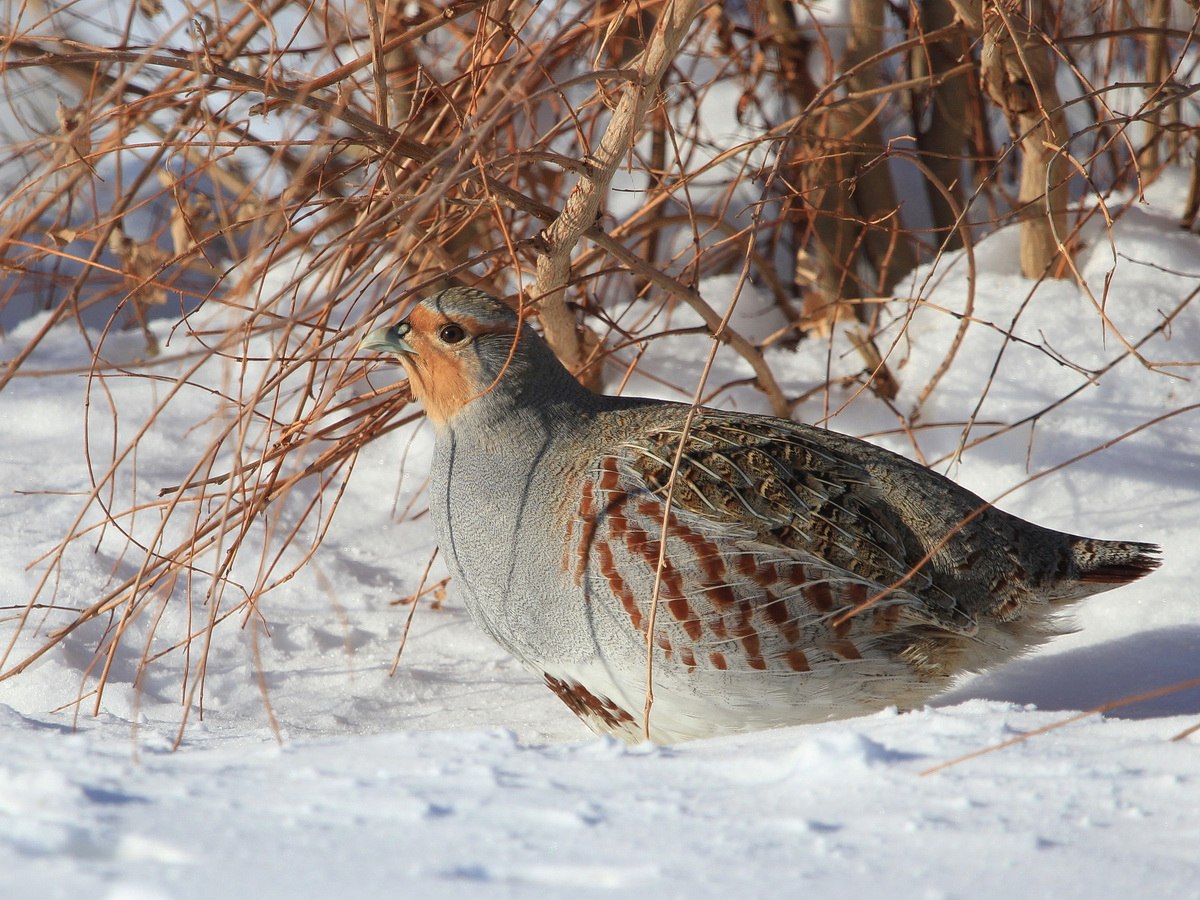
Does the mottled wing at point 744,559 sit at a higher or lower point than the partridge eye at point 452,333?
lower

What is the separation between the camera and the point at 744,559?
2.00m

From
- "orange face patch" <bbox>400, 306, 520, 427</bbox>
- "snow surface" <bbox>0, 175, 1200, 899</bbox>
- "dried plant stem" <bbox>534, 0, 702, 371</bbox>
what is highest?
"dried plant stem" <bbox>534, 0, 702, 371</bbox>

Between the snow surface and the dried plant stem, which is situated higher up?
the dried plant stem

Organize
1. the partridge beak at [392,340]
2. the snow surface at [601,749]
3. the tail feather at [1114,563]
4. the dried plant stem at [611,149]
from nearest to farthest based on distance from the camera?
the snow surface at [601,749], the dried plant stem at [611,149], the partridge beak at [392,340], the tail feather at [1114,563]

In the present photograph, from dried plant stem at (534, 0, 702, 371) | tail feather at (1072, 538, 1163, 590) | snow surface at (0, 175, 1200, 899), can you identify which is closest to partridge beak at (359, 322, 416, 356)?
dried plant stem at (534, 0, 702, 371)

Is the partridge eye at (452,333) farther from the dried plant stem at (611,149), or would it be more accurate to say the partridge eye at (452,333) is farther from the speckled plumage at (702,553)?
the dried plant stem at (611,149)

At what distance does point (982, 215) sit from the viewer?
4312 millimetres

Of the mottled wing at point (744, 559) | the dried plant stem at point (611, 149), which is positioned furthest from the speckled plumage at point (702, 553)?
the dried plant stem at point (611, 149)

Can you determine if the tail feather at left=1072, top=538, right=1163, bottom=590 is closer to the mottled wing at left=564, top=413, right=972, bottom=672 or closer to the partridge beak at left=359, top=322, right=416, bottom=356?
the mottled wing at left=564, top=413, right=972, bottom=672

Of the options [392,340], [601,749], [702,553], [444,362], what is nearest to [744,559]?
[702,553]

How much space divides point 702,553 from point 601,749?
1.95 ft

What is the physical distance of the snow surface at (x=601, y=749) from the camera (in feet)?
3.50

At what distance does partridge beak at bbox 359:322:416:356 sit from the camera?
87.0 inches

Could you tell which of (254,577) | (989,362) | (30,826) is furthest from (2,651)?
(989,362)
